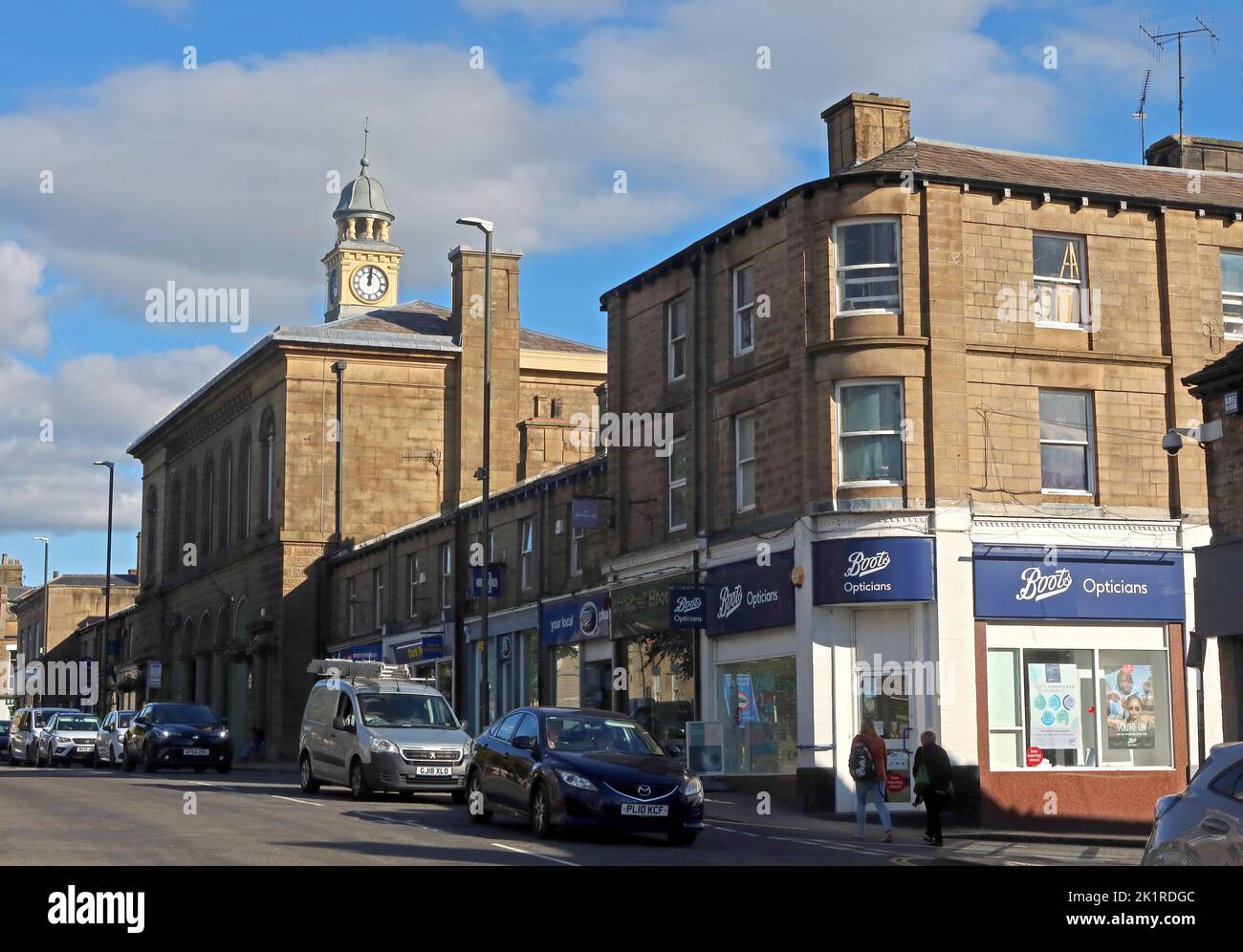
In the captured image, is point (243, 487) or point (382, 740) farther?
point (243, 487)

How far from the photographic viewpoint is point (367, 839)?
60.1 ft

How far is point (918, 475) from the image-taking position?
27.5 meters

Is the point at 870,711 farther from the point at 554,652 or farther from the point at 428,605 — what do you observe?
the point at 428,605

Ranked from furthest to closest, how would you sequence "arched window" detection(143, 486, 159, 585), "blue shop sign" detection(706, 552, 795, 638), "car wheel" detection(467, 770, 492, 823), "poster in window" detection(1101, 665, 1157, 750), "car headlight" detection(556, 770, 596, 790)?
"arched window" detection(143, 486, 159, 585)
"blue shop sign" detection(706, 552, 795, 638)
"poster in window" detection(1101, 665, 1157, 750)
"car wheel" detection(467, 770, 492, 823)
"car headlight" detection(556, 770, 596, 790)

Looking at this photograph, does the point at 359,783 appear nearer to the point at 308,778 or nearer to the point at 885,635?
the point at 308,778

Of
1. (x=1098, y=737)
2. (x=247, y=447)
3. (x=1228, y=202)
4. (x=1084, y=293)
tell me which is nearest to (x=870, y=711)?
(x=1098, y=737)

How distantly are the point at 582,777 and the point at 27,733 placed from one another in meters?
37.7

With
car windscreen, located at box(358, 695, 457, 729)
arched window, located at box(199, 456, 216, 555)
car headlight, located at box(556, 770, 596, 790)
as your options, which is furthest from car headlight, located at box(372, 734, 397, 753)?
arched window, located at box(199, 456, 216, 555)

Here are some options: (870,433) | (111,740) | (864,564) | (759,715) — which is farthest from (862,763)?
(111,740)

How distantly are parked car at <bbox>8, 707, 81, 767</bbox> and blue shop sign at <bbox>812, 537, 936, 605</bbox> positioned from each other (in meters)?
31.6

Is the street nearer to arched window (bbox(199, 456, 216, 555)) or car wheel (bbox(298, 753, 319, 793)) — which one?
car wheel (bbox(298, 753, 319, 793))

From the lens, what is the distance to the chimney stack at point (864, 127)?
30.7 metres

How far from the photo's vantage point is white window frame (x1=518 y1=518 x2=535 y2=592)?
4094cm
